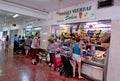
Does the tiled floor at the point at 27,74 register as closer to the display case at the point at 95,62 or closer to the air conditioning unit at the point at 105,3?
the display case at the point at 95,62

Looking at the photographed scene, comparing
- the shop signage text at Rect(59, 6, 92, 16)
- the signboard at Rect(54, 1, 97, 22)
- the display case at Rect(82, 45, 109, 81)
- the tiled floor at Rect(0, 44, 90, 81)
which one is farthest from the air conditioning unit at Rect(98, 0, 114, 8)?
the tiled floor at Rect(0, 44, 90, 81)

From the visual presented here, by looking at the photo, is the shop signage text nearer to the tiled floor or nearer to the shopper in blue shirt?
the shopper in blue shirt

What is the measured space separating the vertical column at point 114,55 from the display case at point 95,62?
0.53ft

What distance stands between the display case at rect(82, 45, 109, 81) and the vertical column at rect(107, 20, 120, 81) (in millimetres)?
160

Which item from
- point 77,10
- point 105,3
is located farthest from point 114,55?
point 77,10

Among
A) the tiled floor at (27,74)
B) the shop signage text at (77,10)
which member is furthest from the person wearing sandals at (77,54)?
the shop signage text at (77,10)

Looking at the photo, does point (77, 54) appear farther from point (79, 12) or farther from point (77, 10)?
point (77, 10)

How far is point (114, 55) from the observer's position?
13.6 feet

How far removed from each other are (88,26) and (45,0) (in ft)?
7.25

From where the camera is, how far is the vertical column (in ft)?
13.3

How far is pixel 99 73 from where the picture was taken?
4480 millimetres

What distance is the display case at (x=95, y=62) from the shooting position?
4409 mm

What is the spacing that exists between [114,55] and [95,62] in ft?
2.55

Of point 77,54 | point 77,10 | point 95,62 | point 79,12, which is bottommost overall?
point 95,62
